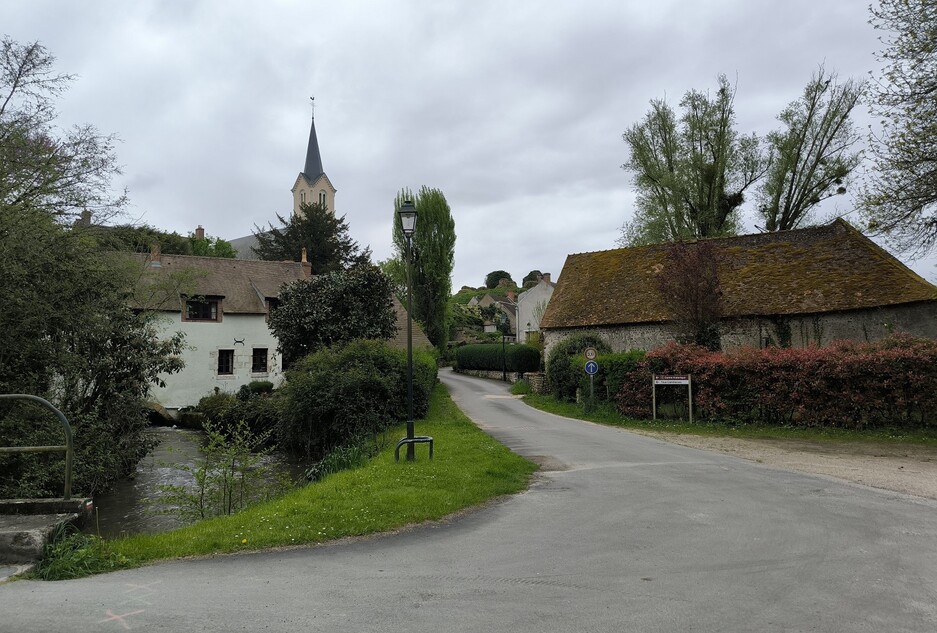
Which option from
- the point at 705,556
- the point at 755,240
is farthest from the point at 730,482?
the point at 755,240

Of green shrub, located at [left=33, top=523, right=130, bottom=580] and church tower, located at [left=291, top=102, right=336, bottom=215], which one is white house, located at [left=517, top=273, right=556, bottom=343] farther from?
green shrub, located at [left=33, top=523, right=130, bottom=580]

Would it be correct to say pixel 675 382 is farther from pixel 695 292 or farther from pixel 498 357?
pixel 498 357

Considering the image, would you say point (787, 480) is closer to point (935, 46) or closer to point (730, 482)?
point (730, 482)

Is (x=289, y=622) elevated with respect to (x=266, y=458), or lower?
elevated

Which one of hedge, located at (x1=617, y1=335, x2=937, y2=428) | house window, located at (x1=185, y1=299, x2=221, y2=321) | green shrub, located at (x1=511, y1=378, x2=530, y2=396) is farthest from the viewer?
green shrub, located at (x1=511, y1=378, x2=530, y2=396)

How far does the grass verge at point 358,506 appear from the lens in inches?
254

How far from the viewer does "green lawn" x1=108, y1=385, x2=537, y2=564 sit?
6.51 metres

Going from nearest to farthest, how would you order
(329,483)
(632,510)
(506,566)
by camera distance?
(506,566)
(632,510)
(329,483)

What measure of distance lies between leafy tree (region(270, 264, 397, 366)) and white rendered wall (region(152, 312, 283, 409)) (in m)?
6.84

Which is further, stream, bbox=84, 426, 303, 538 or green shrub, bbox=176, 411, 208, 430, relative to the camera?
green shrub, bbox=176, 411, 208, 430

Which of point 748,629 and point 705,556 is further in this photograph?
point 705,556

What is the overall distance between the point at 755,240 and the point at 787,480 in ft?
62.8

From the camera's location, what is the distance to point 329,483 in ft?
31.5

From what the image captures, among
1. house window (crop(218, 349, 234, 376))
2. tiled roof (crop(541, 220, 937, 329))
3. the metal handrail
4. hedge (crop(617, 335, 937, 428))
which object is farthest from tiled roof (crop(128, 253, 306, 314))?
the metal handrail
